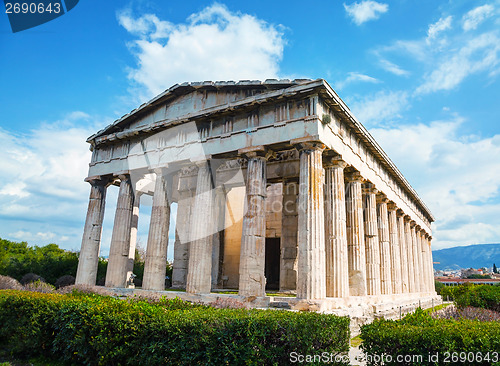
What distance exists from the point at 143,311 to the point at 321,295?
22.0 feet

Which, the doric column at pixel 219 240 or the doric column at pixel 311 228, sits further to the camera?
the doric column at pixel 219 240

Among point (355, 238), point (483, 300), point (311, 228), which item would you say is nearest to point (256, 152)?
point (311, 228)

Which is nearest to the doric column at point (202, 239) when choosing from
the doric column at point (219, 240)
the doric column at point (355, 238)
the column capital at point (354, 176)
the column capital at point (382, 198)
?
the doric column at point (219, 240)

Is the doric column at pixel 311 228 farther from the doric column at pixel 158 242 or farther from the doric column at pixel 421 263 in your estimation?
the doric column at pixel 421 263

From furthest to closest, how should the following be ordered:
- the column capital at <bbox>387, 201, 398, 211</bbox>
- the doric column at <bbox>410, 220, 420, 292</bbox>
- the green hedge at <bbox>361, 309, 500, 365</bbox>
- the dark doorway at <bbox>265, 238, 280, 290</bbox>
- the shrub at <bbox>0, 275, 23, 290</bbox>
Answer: the doric column at <bbox>410, 220, 420, 292</bbox> < the column capital at <bbox>387, 201, 398, 211</bbox> < the dark doorway at <bbox>265, 238, 280, 290</bbox> < the shrub at <bbox>0, 275, 23, 290</bbox> < the green hedge at <bbox>361, 309, 500, 365</bbox>

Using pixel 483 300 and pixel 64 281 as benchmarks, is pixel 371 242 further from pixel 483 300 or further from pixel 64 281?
pixel 64 281

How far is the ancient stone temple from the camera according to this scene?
1316 centimetres

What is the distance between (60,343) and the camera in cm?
805

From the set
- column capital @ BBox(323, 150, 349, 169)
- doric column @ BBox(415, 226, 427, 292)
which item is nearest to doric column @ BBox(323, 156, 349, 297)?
column capital @ BBox(323, 150, 349, 169)

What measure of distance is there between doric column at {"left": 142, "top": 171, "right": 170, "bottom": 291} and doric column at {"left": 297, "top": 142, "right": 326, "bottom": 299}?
691 cm

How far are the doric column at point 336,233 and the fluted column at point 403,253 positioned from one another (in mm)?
11261

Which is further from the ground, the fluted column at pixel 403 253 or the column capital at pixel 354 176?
the column capital at pixel 354 176

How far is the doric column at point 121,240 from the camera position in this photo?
17.5 m

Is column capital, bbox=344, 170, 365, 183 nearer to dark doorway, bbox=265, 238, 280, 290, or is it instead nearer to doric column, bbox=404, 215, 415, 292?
dark doorway, bbox=265, 238, 280, 290
